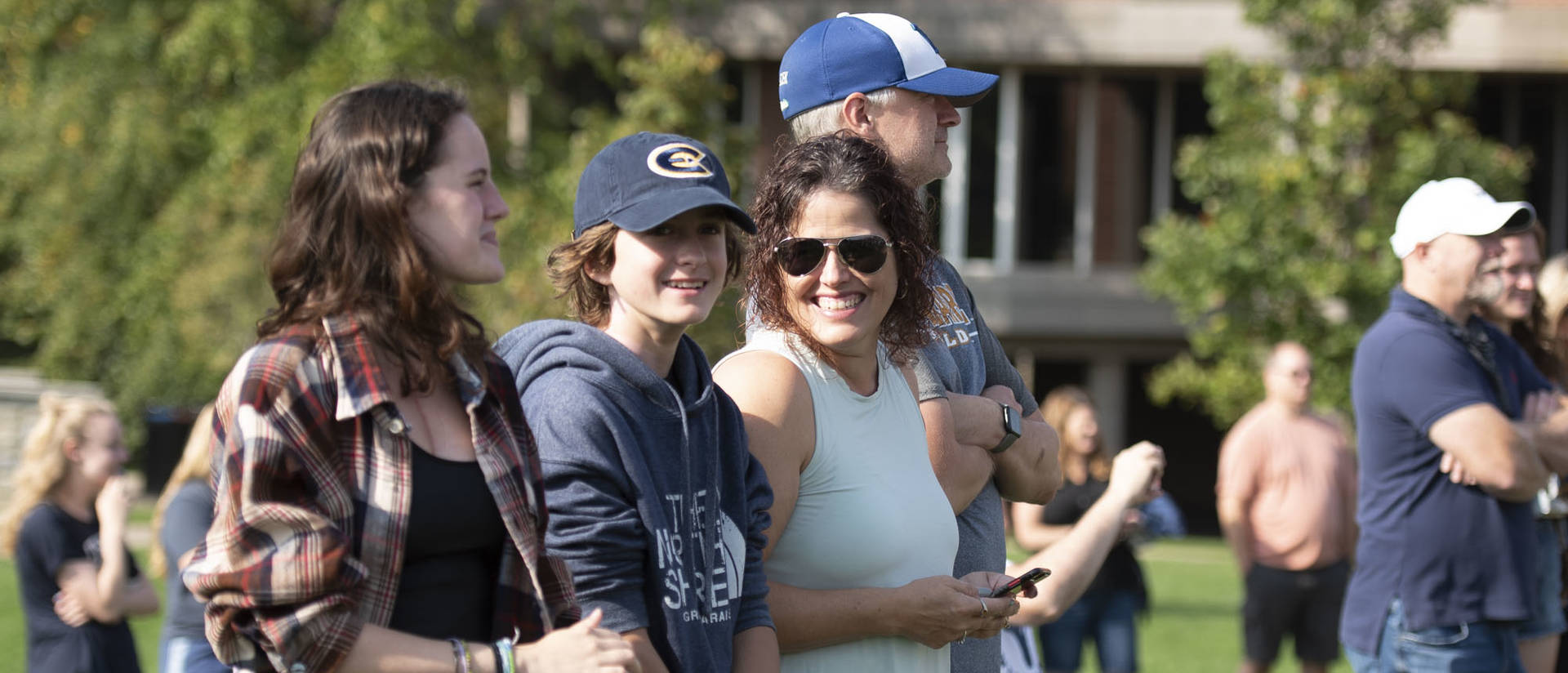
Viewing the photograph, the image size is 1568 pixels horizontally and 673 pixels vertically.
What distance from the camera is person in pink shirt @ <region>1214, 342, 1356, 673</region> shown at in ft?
27.2

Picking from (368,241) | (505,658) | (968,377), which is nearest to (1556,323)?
(968,377)

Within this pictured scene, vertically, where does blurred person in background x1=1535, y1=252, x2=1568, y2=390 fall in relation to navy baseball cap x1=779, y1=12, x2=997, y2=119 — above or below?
below

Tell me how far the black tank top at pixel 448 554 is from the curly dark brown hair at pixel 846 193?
0.88 meters

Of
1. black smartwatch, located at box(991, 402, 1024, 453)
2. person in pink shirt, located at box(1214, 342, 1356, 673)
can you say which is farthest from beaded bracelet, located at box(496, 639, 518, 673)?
person in pink shirt, located at box(1214, 342, 1356, 673)

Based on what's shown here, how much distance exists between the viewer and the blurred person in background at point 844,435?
2854mm

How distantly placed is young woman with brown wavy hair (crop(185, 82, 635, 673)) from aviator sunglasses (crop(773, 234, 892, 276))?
72 centimetres

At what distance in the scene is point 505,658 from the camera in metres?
2.21

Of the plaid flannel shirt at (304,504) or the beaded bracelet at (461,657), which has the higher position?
the plaid flannel shirt at (304,504)

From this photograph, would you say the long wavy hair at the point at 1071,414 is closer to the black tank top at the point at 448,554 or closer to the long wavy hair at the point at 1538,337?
the long wavy hair at the point at 1538,337

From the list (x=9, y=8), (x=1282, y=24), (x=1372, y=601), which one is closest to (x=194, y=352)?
(x=9, y=8)

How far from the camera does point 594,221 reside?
2643mm

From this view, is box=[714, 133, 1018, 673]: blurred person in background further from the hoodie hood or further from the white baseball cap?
the white baseball cap

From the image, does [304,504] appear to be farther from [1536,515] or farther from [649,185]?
Answer: [1536,515]

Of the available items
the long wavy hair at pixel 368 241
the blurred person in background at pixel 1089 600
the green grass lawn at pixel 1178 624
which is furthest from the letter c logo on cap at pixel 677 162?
the green grass lawn at pixel 1178 624
